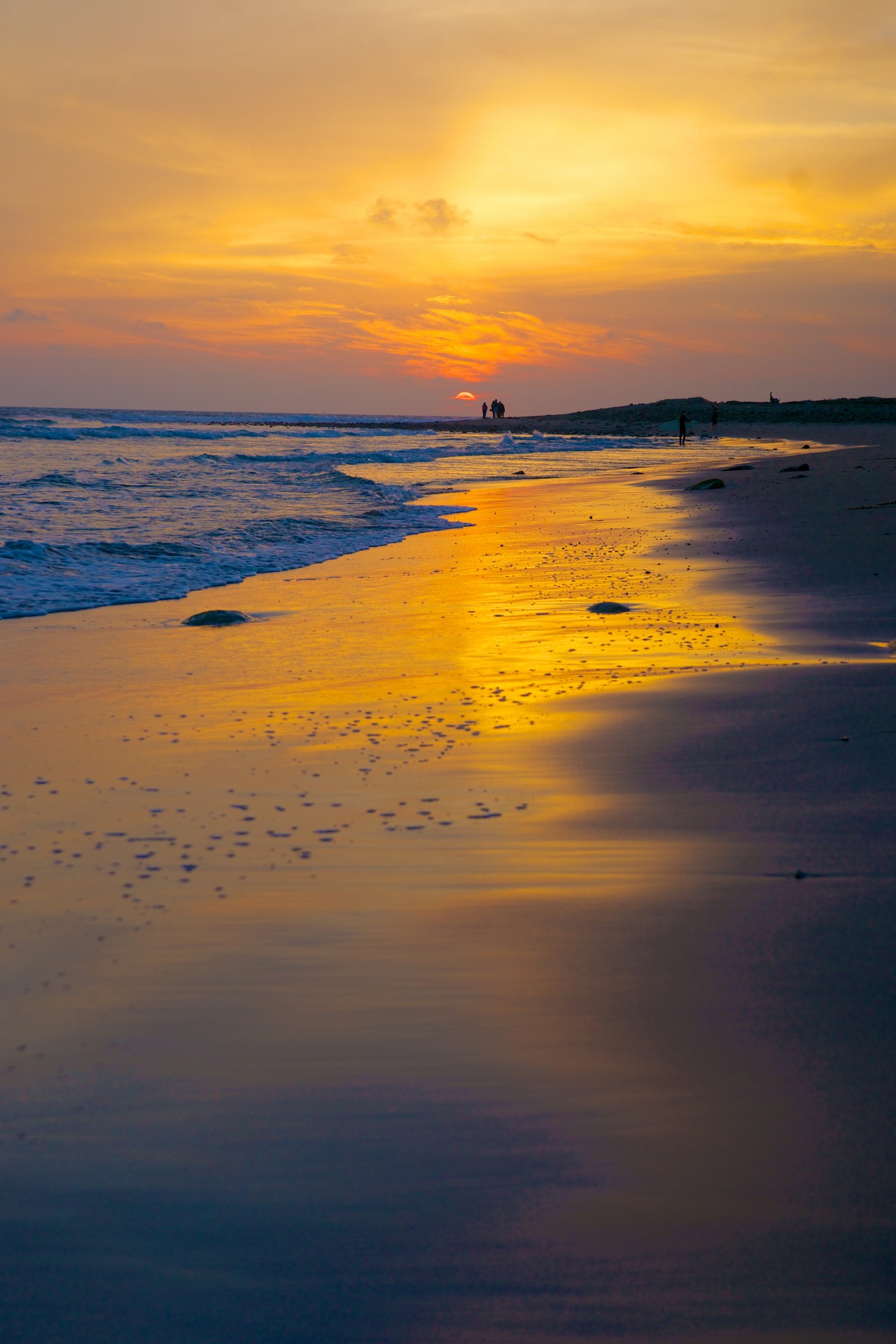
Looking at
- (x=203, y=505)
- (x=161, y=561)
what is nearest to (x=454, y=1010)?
(x=161, y=561)

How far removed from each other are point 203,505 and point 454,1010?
1828cm

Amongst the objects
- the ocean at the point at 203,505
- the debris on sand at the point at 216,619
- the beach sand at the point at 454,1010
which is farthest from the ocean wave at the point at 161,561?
the beach sand at the point at 454,1010

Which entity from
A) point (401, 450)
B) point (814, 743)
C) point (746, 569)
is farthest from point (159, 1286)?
point (401, 450)

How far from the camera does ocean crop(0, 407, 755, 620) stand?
37.5 ft

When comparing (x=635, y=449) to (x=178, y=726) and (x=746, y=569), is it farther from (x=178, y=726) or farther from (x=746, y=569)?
(x=178, y=726)

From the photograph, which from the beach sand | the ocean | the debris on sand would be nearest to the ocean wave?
the ocean

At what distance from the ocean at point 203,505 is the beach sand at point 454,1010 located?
544 centimetres

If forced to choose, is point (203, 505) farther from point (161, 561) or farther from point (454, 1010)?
point (454, 1010)

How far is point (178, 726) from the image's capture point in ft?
17.8

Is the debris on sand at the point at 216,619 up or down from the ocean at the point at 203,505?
down

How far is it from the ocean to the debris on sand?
161 cm

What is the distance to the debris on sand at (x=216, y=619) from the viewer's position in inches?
335

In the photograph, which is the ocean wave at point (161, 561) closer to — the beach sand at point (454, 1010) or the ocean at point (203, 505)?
the ocean at point (203, 505)

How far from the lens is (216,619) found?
336 inches
